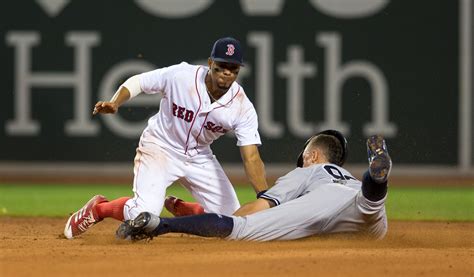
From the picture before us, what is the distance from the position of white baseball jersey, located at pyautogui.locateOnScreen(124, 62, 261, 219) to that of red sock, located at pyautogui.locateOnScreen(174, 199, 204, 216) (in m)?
0.07

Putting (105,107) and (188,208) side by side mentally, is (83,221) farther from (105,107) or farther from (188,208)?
(105,107)

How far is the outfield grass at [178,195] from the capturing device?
1084 cm

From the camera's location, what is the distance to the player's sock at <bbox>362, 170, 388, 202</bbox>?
21.1ft

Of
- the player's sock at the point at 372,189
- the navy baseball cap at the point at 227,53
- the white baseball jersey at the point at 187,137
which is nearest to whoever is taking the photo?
the player's sock at the point at 372,189

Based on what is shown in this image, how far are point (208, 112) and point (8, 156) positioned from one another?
25.7ft

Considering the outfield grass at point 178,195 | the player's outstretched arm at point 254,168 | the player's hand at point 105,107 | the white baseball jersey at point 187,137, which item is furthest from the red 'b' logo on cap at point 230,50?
the outfield grass at point 178,195

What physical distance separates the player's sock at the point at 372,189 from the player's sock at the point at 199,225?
0.92m

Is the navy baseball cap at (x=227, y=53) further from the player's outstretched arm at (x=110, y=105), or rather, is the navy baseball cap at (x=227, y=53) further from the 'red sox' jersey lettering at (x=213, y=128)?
the player's outstretched arm at (x=110, y=105)

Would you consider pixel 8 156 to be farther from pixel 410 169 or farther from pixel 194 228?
pixel 194 228

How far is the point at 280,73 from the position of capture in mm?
14695

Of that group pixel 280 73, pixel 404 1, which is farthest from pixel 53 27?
pixel 404 1

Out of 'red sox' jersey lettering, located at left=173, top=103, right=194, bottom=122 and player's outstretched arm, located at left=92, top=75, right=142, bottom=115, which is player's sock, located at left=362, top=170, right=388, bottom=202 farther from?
player's outstretched arm, located at left=92, top=75, right=142, bottom=115

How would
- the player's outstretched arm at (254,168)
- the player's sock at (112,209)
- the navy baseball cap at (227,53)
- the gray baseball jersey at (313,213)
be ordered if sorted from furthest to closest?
the player's sock at (112,209), the player's outstretched arm at (254,168), the navy baseball cap at (227,53), the gray baseball jersey at (313,213)

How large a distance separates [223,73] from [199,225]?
1.36m
